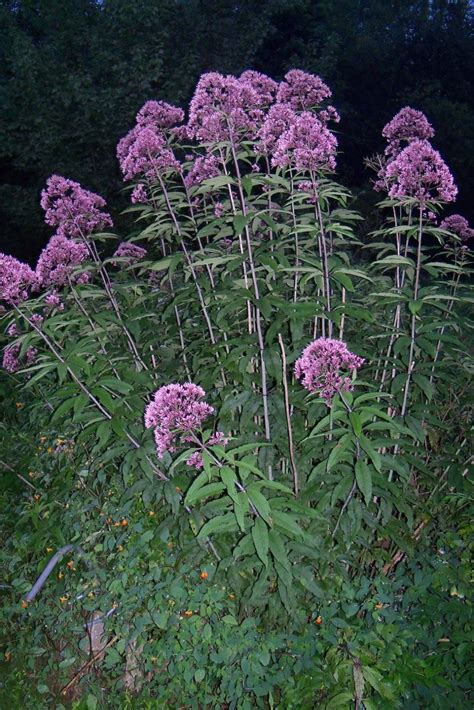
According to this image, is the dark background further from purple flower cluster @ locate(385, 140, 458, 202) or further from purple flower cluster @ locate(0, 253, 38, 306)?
purple flower cluster @ locate(385, 140, 458, 202)

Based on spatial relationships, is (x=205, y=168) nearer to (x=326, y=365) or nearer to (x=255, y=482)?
(x=326, y=365)

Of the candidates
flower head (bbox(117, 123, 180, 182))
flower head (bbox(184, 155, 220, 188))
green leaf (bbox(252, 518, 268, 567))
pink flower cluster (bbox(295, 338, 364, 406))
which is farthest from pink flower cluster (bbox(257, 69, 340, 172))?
green leaf (bbox(252, 518, 268, 567))

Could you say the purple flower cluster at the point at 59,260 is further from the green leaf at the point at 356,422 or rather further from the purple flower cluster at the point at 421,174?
the green leaf at the point at 356,422

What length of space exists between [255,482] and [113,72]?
39.4 feet

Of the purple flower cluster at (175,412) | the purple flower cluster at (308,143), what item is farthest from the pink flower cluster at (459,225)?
the purple flower cluster at (175,412)

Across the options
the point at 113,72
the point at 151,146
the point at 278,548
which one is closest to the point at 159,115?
the point at 151,146

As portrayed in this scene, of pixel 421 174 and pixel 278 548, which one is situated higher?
pixel 421 174

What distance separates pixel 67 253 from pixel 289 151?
3.99ft

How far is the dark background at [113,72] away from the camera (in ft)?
42.0

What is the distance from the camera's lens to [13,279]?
3.21 meters

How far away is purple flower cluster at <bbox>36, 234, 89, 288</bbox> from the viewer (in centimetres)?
364

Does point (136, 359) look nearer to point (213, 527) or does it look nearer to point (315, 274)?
point (315, 274)

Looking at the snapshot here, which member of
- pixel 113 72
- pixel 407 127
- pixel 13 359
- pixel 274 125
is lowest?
pixel 13 359

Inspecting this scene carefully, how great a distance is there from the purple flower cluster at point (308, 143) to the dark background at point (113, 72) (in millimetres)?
8230
